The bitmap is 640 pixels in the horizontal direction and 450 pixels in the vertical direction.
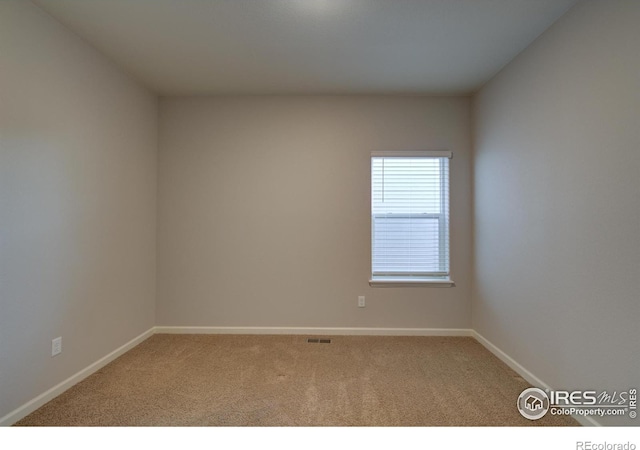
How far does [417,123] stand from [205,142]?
2.42 meters

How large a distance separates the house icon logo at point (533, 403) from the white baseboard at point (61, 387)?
3.18 m

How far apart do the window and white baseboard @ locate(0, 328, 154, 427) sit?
265 cm

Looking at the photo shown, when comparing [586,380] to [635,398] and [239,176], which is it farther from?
[239,176]

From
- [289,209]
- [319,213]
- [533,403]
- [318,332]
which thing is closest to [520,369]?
[533,403]

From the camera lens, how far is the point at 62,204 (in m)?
2.38

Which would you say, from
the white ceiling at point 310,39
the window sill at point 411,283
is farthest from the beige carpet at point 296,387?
the white ceiling at point 310,39

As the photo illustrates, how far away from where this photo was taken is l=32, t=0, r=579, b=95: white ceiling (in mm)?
2148

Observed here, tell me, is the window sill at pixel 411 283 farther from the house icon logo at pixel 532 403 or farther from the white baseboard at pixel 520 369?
the house icon logo at pixel 532 403

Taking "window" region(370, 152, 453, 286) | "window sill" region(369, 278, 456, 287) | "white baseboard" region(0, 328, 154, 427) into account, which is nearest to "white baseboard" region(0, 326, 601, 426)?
"white baseboard" region(0, 328, 154, 427)

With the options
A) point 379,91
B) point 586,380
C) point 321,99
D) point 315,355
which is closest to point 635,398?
point 586,380

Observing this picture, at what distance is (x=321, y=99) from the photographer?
362cm

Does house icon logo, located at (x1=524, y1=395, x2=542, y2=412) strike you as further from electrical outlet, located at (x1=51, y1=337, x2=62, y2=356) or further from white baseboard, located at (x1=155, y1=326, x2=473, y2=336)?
electrical outlet, located at (x1=51, y1=337, x2=62, y2=356)

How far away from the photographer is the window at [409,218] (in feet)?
12.0
